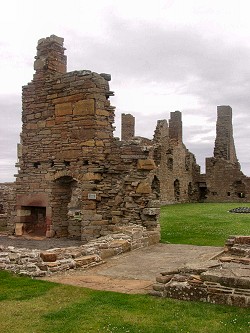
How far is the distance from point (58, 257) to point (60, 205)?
17.8 feet

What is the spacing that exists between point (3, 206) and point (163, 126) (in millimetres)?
14277

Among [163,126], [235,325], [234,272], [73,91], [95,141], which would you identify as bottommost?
[235,325]

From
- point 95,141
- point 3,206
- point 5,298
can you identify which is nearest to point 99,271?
point 5,298

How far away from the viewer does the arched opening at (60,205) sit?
546 inches

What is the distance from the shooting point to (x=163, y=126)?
32031mm

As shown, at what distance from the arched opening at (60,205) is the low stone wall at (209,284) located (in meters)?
7.38

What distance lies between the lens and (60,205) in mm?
14000

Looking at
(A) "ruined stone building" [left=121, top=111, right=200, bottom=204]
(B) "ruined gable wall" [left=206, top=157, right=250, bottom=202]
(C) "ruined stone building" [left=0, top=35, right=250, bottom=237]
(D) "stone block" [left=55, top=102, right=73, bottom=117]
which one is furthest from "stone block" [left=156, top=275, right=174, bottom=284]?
(B) "ruined gable wall" [left=206, top=157, right=250, bottom=202]

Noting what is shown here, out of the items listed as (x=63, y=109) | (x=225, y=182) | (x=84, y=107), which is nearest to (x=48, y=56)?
(x=63, y=109)

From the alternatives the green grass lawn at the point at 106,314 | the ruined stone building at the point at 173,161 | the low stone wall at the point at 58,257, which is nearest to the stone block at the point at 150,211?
the low stone wall at the point at 58,257

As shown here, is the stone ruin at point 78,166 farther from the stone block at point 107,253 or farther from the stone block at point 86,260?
the stone block at point 86,260

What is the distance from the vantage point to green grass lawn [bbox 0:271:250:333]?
5.26m

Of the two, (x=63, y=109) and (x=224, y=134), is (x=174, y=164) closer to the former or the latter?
(x=224, y=134)

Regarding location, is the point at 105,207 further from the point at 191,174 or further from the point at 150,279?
the point at 191,174
